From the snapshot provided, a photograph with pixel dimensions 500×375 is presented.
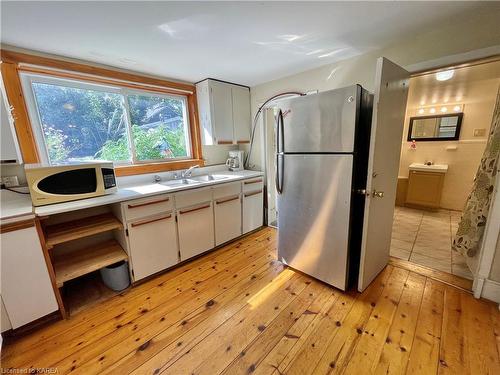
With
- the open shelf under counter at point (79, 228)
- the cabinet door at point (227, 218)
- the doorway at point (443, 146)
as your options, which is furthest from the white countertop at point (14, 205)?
the doorway at point (443, 146)

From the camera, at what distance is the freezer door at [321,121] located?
156 cm

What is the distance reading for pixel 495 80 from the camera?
3.25m

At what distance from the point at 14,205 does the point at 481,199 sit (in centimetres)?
383

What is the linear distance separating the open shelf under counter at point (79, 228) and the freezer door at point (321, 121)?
1742 mm

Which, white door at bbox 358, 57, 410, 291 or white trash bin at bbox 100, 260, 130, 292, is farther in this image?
white trash bin at bbox 100, 260, 130, 292

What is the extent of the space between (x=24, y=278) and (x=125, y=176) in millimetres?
1190

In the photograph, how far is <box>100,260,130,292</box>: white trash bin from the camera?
6.32ft

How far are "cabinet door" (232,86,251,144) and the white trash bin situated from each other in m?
2.10

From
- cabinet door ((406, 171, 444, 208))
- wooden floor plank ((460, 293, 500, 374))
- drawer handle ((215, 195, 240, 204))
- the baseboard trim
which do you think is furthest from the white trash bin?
cabinet door ((406, 171, 444, 208))

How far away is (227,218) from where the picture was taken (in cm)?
267

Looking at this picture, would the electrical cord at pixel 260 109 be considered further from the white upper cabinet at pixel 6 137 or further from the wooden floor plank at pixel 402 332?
the white upper cabinet at pixel 6 137

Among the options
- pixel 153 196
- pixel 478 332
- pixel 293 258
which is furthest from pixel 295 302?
pixel 153 196

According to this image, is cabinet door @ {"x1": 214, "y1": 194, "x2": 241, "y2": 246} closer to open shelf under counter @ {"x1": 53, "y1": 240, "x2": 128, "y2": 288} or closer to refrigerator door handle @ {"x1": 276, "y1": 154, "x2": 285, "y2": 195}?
refrigerator door handle @ {"x1": 276, "y1": 154, "x2": 285, "y2": 195}

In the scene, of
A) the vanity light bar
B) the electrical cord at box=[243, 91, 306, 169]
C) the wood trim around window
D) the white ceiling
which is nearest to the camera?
the white ceiling
